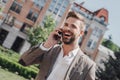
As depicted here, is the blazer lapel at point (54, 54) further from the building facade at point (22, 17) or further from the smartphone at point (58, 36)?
the building facade at point (22, 17)

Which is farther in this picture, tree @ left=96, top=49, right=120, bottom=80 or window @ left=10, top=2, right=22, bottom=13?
A: window @ left=10, top=2, right=22, bottom=13

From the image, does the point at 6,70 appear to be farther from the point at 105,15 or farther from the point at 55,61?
the point at 105,15

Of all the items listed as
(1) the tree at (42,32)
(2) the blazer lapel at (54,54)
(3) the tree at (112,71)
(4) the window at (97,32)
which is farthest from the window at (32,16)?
(2) the blazer lapel at (54,54)

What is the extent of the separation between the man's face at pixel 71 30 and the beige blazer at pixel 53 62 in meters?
0.25

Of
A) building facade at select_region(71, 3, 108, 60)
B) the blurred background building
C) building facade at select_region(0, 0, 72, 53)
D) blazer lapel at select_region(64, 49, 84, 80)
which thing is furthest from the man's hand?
building facade at select_region(71, 3, 108, 60)

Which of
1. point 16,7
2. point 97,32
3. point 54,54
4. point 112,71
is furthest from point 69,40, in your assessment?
point 97,32

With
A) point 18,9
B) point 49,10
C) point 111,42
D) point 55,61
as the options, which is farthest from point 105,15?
point 55,61

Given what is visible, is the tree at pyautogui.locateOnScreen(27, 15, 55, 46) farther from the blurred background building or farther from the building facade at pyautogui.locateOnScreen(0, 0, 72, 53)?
the building facade at pyautogui.locateOnScreen(0, 0, 72, 53)

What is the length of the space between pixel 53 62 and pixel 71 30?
0.49 meters

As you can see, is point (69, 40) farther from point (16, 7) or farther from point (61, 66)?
point (16, 7)

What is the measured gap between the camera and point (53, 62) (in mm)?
3709

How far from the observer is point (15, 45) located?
4500 centimetres

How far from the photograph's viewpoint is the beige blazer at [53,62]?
354cm

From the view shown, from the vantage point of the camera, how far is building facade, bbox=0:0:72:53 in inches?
1731
